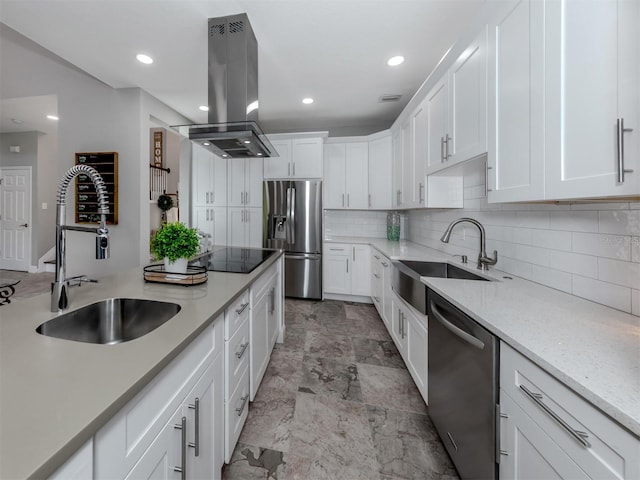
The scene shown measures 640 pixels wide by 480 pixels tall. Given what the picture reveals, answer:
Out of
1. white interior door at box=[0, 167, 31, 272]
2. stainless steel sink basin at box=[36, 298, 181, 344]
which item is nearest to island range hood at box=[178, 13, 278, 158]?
stainless steel sink basin at box=[36, 298, 181, 344]

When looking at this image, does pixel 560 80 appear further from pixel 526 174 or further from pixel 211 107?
pixel 211 107

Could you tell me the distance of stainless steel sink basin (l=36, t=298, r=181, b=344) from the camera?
0.97 m

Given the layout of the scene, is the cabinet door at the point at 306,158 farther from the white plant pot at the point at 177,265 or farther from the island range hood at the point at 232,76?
the white plant pot at the point at 177,265

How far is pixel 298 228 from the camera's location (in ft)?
12.1

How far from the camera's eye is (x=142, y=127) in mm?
3209

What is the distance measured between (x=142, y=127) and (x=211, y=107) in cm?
178

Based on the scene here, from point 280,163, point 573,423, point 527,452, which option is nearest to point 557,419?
point 573,423

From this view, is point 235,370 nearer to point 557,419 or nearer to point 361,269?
point 557,419

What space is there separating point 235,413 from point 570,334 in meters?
1.44

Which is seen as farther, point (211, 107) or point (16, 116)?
point (16, 116)

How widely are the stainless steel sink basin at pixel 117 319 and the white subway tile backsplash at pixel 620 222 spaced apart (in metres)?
1.80

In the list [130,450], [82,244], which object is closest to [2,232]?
[82,244]

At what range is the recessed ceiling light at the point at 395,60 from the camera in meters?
2.44

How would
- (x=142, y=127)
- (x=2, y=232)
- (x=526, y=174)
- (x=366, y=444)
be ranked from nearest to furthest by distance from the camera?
(x=526, y=174) → (x=366, y=444) → (x=142, y=127) → (x=2, y=232)
